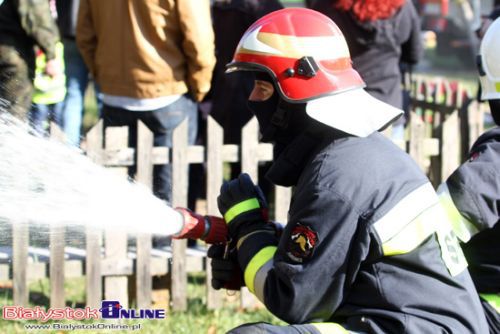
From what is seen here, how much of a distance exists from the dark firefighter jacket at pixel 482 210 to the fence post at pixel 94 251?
234cm

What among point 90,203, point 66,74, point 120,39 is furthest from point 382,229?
point 66,74

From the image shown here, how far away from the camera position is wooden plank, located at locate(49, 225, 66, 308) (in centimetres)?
524

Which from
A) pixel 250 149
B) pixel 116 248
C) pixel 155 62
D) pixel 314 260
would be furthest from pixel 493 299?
pixel 155 62

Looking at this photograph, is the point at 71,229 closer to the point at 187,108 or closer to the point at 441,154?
the point at 187,108

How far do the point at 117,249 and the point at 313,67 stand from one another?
2492 millimetres

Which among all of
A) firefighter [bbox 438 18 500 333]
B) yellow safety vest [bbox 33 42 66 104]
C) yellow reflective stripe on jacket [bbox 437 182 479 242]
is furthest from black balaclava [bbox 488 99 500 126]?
yellow safety vest [bbox 33 42 66 104]

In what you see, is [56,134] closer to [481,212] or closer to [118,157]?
[118,157]

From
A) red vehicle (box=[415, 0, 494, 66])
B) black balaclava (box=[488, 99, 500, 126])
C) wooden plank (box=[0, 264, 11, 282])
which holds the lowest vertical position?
red vehicle (box=[415, 0, 494, 66])

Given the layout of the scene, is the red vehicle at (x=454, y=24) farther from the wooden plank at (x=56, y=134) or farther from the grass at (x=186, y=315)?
the wooden plank at (x=56, y=134)

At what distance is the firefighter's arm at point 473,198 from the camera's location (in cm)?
359

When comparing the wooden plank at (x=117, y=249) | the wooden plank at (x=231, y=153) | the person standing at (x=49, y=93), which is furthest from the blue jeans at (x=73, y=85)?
the wooden plank at (x=231, y=153)

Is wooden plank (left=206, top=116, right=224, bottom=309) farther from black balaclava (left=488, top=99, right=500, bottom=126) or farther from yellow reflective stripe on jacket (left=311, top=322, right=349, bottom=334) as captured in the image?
yellow reflective stripe on jacket (left=311, top=322, right=349, bottom=334)

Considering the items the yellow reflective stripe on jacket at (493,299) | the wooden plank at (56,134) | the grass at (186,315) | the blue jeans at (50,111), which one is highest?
the yellow reflective stripe on jacket at (493,299)

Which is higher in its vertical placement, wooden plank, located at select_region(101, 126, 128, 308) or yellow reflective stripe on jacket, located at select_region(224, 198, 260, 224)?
yellow reflective stripe on jacket, located at select_region(224, 198, 260, 224)
